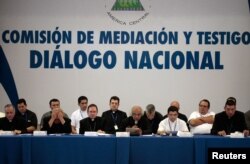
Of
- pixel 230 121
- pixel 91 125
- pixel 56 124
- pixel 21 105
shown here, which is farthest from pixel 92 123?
pixel 230 121

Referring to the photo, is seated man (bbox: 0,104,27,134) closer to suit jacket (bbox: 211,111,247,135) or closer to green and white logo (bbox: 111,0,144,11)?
suit jacket (bbox: 211,111,247,135)

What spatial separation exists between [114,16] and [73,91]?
5.21 ft

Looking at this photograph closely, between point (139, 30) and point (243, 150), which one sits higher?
point (139, 30)

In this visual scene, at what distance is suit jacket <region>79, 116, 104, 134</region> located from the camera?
899cm

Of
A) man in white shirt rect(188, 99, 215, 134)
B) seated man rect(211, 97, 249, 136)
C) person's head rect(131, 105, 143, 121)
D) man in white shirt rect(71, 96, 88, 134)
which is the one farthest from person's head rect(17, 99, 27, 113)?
seated man rect(211, 97, 249, 136)

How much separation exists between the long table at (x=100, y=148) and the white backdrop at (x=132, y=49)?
3746mm

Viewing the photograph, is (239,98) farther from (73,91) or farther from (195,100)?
(73,91)

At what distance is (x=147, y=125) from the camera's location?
913cm

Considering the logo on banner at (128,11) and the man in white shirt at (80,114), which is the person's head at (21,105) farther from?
the logo on banner at (128,11)

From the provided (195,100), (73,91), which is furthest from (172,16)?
(73,91)

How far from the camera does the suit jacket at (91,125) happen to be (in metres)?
8.99

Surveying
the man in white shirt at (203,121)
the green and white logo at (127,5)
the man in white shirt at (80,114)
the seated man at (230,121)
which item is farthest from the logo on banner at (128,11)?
the seated man at (230,121)

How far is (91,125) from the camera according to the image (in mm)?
9039

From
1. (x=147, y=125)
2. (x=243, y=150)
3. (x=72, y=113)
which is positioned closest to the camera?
(x=243, y=150)
